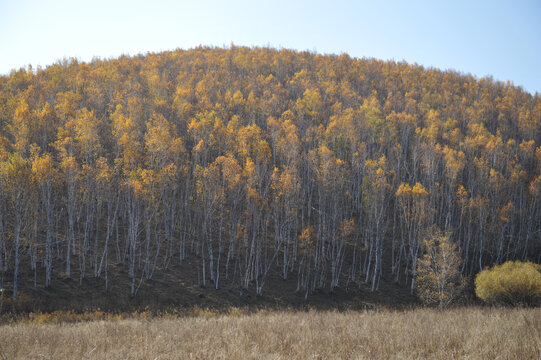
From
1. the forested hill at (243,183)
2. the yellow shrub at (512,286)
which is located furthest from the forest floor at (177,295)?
the yellow shrub at (512,286)

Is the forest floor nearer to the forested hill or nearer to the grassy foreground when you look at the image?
the forested hill

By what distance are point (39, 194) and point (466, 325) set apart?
131 ft

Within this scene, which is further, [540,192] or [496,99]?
[496,99]

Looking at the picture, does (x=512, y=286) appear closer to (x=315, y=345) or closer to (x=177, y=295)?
(x=315, y=345)

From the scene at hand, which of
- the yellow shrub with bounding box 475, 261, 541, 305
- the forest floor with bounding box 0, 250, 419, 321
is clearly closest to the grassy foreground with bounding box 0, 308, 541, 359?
the forest floor with bounding box 0, 250, 419, 321

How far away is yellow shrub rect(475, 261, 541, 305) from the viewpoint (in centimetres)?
2703

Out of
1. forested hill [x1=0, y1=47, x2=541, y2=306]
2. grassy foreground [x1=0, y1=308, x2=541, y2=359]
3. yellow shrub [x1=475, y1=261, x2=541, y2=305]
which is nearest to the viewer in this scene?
grassy foreground [x1=0, y1=308, x2=541, y2=359]

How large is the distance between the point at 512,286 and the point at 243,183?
99.9 ft

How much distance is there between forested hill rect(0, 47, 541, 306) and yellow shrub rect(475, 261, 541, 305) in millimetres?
10157

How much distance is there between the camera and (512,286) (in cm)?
2823

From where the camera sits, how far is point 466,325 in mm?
8930

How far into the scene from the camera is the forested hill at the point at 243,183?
34.6 meters

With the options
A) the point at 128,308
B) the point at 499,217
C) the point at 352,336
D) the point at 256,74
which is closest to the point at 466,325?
the point at 352,336

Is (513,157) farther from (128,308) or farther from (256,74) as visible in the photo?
(128,308)
